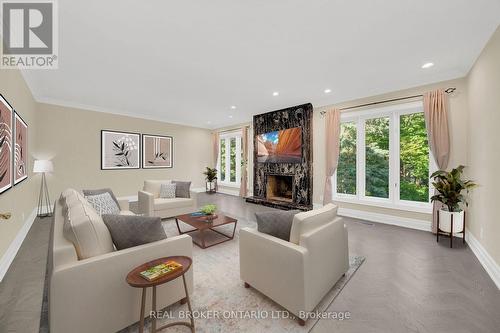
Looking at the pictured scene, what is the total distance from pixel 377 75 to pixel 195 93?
3771 millimetres

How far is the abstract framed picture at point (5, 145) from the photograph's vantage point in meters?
2.26

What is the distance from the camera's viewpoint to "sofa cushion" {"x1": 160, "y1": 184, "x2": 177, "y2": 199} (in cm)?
455

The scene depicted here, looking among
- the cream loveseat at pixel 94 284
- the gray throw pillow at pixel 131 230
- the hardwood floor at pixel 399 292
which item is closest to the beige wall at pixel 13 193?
the hardwood floor at pixel 399 292

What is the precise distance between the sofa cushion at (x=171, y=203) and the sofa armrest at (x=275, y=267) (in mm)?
2727

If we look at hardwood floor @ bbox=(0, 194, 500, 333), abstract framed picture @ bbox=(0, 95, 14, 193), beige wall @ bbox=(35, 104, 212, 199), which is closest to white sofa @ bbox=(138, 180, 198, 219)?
hardwood floor @ bbox=(0, 194, 500, 333)

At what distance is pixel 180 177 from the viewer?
7.70 m

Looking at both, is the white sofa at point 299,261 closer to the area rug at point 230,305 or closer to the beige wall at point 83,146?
the area rug at point 230,305

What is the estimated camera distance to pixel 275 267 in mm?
1725

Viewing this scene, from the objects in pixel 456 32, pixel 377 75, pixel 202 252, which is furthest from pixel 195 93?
pixel 456 32

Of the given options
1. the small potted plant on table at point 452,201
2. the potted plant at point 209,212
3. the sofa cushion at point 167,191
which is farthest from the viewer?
the sofa cushion at point 167,191

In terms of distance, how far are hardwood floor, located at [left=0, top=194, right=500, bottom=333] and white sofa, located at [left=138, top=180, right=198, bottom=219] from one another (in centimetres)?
153

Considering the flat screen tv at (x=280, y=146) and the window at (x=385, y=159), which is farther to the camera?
the flat screen tv at (x=280, y=146)

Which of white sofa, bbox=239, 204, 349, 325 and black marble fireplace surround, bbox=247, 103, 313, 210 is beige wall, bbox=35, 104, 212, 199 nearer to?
black marble fireplace surround, bbox=247, 103, 313, 210

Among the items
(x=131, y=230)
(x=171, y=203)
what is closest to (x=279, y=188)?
(x=171, y=203)
